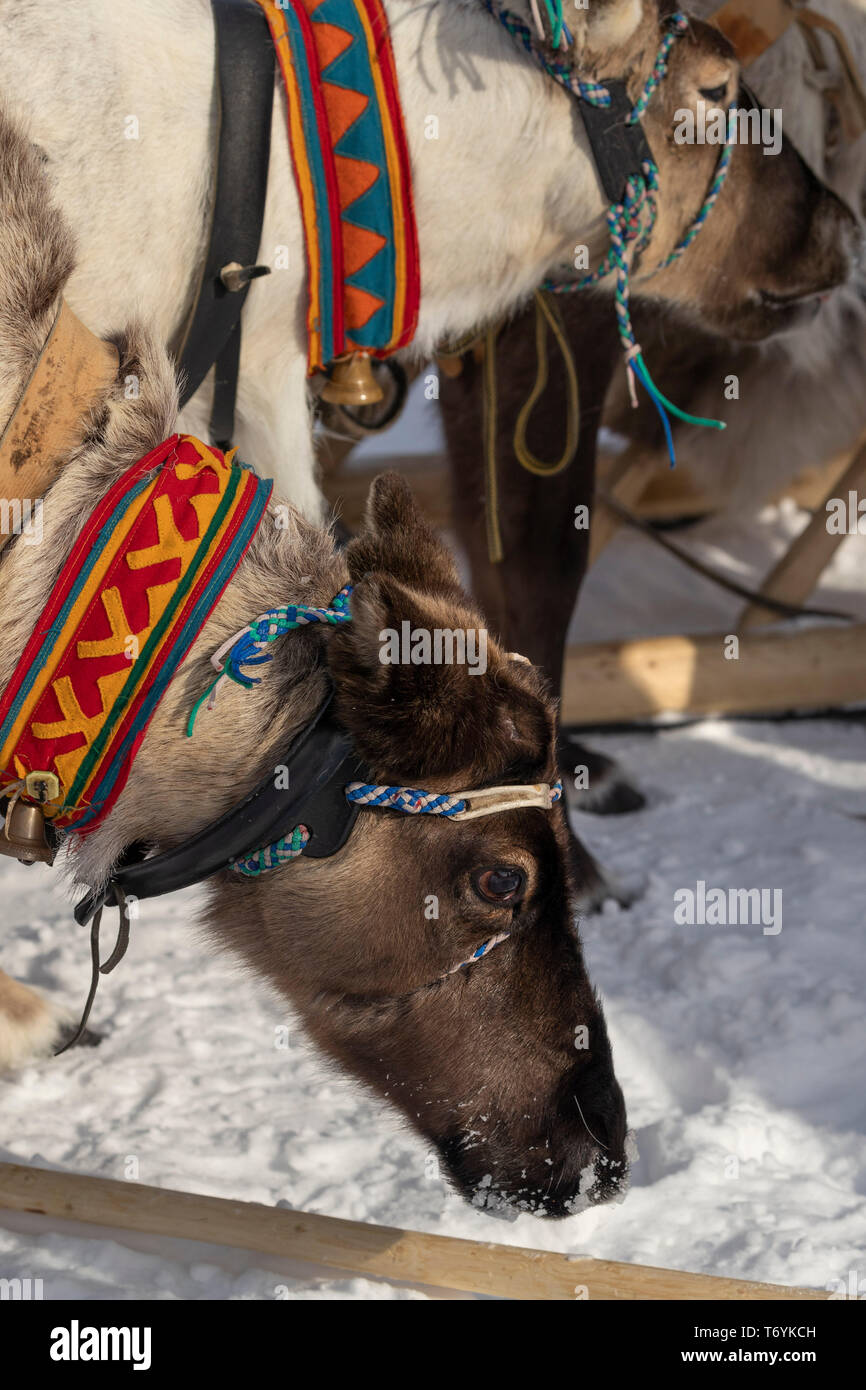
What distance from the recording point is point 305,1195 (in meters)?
2.54

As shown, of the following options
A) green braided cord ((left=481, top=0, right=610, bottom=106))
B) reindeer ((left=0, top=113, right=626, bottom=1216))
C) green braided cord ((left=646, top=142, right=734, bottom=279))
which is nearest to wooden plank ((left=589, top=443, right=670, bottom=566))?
green braided cord ((left=646, top=142, right=734, bottom=279))

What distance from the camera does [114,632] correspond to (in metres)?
1.72

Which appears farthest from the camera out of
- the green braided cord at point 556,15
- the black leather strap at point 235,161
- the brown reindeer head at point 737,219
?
the brown reindeer head at point 737,219

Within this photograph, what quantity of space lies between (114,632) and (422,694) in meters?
0.39

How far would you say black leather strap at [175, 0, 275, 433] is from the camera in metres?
2.51

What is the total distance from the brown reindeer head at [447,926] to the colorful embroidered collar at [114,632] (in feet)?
0.65

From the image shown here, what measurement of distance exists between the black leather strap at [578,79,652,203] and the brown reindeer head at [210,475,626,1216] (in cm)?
130

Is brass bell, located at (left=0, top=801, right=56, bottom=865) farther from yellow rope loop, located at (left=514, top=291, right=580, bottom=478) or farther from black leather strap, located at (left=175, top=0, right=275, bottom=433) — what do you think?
yellow rope loop, located at (left=514, top=291, right=580, bottom=478)

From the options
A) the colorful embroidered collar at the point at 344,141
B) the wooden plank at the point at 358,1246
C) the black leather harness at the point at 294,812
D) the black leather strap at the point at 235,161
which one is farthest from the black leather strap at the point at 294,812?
the colorful embroidered collar at the point at 344,141

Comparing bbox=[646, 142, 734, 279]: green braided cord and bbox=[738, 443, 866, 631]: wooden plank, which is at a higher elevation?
bbox=[646, 142, 734, 279]: green braided cord

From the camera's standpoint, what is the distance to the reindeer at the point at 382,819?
5.89ft

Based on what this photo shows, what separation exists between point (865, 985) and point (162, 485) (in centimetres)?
210

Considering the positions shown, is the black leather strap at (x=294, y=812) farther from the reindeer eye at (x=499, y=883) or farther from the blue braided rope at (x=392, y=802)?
the reindeer eye at (x=499, y=883)

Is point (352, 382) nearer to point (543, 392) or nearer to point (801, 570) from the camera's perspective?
point (543, 392)
